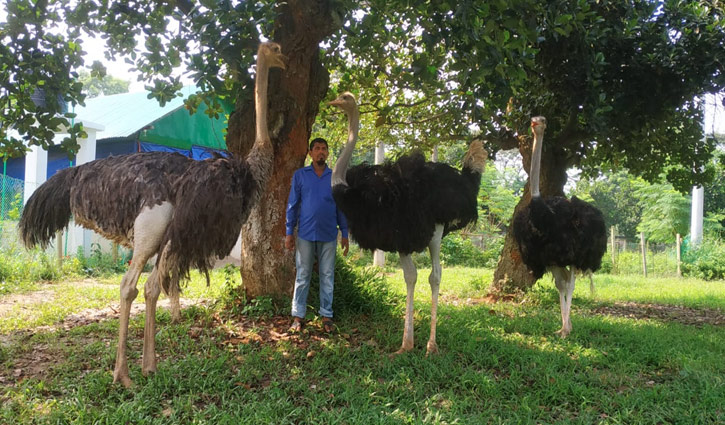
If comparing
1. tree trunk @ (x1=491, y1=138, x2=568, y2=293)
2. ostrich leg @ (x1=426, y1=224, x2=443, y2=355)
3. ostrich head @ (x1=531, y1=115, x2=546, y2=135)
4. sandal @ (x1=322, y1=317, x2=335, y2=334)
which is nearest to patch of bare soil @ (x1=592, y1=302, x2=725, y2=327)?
tree trunk @ (x1=491, y1=138, x2=568, y2=293)

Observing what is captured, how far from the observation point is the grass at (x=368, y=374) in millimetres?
3404

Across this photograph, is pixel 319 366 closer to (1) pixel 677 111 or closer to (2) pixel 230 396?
(2) pixel 230 396

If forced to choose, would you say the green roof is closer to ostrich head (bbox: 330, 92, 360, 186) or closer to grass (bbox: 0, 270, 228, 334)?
grass (bbox: 0, 270, 228, 334)

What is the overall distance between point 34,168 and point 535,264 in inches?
384

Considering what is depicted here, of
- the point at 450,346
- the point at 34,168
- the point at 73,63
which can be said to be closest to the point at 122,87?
the point at 34,168

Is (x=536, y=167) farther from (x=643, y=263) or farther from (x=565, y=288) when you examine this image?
(x=643, y=263)

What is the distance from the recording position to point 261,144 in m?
4.26

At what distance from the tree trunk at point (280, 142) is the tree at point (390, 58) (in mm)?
12

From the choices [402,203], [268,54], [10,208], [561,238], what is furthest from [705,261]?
[10,208]

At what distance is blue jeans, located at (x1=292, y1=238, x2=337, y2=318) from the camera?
5.00 m

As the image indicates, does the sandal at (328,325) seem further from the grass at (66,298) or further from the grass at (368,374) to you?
the grass at (66,298)

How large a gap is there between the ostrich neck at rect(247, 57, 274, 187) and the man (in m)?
0.76

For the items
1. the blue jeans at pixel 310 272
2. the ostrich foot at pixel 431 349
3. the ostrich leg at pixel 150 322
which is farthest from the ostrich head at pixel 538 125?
the ostrich leg at pixel 150 322

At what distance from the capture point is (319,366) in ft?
13.7
